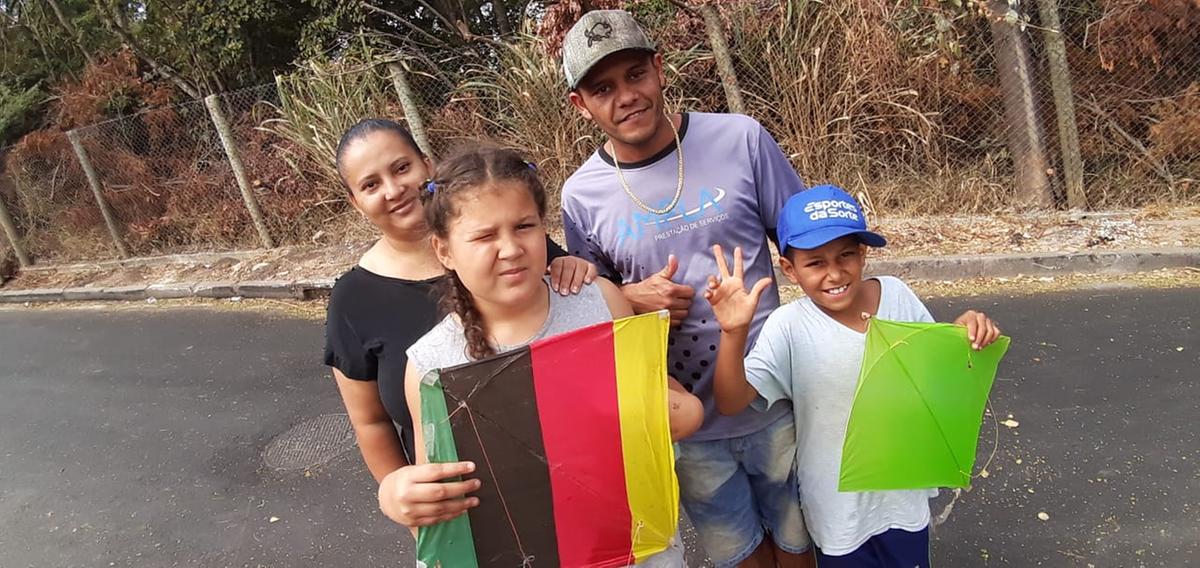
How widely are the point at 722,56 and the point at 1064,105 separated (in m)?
2.80

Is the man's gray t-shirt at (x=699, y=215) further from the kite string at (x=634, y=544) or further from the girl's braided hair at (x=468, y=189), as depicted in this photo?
the kite string at (x=634, y=544)

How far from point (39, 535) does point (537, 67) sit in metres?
5.53

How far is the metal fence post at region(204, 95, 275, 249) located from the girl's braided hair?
25.9ft

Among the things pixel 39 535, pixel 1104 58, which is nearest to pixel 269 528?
A: pixel 39 535

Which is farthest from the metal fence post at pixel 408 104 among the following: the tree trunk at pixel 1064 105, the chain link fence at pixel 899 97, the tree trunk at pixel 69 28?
the tree trunk at pixel 69 28

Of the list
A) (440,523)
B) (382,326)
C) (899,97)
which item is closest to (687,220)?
(382,326)

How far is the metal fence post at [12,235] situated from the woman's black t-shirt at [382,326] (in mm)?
12214

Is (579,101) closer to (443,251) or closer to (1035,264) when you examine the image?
(443,251)

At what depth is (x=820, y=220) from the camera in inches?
62.2

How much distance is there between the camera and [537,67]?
23.3ft

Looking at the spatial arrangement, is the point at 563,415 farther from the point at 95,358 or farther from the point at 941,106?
the point at 95,358

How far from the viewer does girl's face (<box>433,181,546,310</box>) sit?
1.36 metres

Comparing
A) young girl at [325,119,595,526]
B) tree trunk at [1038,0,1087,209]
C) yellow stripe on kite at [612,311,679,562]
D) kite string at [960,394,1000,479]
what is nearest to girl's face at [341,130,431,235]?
young girl at [325,119,595,526]

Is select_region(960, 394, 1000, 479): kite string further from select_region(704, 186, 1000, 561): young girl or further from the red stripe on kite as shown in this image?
the red stripe on kite
